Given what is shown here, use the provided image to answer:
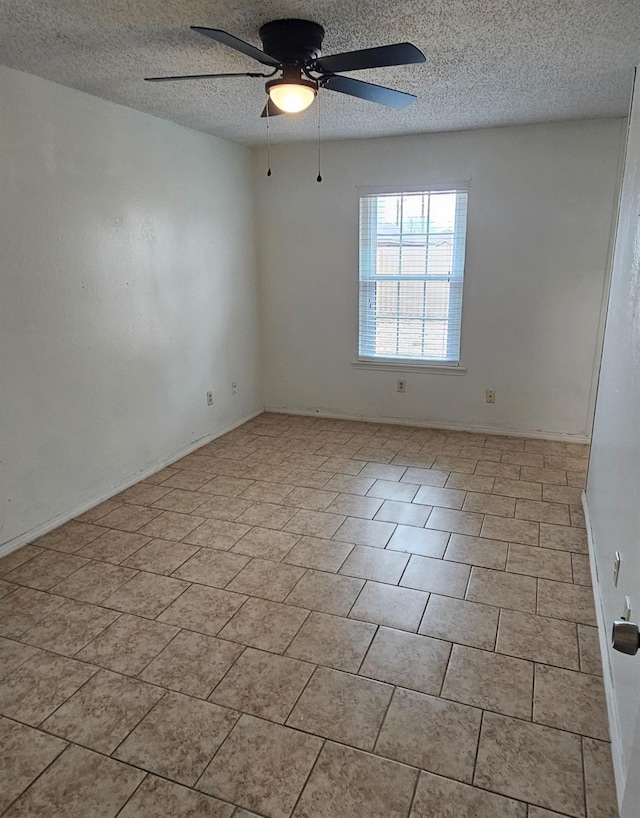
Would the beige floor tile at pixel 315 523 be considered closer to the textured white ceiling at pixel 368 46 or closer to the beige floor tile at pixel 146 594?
the beige floor tile at pixel 146 594

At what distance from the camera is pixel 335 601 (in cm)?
238

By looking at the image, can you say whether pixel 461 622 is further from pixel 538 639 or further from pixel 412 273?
pixel 412 273

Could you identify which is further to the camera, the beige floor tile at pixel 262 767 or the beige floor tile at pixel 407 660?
the beige floor tile at pixel 407 660

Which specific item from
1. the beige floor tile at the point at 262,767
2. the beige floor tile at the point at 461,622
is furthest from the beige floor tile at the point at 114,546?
the beige floor tile at the point at 461,622

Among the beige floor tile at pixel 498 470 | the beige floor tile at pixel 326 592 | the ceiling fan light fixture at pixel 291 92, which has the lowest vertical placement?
the beige floor tile at pixel 326 592

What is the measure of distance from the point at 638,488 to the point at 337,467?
2427 mm

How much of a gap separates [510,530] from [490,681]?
3.89 feet

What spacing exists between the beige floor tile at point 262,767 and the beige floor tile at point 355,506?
1.54 m

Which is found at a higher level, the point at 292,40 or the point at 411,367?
the point at 292,40

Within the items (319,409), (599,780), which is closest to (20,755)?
(599,780)

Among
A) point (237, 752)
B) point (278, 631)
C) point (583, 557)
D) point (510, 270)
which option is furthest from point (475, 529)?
point (510, 270)

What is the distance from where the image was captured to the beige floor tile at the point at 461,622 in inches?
84.5

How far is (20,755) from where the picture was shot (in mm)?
1652

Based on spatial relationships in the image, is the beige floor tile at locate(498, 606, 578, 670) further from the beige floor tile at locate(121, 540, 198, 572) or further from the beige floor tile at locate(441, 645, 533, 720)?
the beige floor tile at locate(121, 540, 198, 572)
